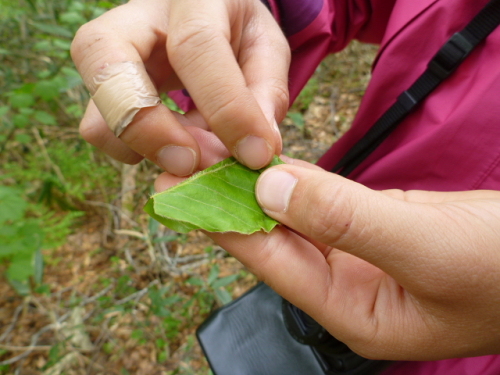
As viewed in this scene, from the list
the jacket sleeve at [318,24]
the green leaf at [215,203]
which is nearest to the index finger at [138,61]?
the green leaf at [215,203]

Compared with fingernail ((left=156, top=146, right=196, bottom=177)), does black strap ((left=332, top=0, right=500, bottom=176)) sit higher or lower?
higher

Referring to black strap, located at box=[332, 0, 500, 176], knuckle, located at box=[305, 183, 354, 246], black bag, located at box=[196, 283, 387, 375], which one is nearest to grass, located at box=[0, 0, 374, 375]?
black bag, located at box=[196, 283, 387, 375]

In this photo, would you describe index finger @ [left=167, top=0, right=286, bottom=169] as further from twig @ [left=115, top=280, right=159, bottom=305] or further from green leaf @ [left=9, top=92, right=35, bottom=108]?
twig @ [left=115, top=280, right=159, bottom=305]

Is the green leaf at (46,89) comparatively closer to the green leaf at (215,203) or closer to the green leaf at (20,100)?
the green leaf at (20,100)

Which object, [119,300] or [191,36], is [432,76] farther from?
[119,300]

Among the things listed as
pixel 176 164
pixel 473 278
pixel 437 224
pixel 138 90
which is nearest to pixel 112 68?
pixel 138 90

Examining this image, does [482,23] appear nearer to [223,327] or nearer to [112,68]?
[112,68]
